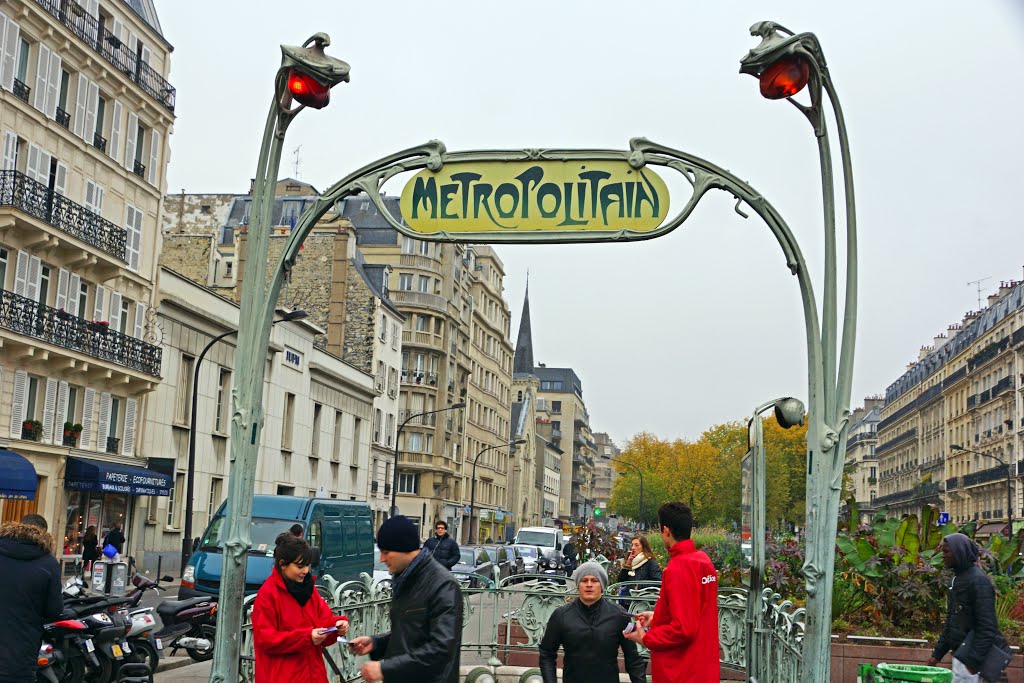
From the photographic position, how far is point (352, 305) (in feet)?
205

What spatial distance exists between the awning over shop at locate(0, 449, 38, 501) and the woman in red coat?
78.0ft

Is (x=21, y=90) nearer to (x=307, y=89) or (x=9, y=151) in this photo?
(x=9, y=151)

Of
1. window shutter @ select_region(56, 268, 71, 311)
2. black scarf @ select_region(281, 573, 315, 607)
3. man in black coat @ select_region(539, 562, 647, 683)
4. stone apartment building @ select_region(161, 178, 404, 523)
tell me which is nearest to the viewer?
black scarf @ select_region(281, 573, 315, 607)

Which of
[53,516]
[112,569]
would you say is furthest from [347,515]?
[53,516]

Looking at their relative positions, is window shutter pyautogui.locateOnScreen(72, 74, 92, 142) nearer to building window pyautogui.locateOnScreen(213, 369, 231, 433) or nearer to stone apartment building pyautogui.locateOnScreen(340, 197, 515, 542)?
building window pyautogui.locateOnScreen(213, 369, 231, 433)

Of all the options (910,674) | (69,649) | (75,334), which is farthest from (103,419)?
(910,674)

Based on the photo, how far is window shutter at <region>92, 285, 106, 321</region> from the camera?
34.8 m

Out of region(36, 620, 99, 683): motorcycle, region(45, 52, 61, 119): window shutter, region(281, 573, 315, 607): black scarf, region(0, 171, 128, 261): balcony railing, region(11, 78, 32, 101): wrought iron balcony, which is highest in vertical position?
region(45, 52, 61, 119): window shutter

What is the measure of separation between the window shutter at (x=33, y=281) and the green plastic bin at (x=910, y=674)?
27.8 m

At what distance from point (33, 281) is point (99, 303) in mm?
3246

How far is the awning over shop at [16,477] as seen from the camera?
28078mm

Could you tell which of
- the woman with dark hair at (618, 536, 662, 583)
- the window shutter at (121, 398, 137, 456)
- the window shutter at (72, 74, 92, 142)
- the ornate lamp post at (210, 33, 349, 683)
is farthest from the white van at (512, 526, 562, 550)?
the ornate lamp post at (210, 33, 349, 683)

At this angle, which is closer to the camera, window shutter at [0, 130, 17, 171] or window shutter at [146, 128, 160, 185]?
window shutter at [0, 130, 17, 171]

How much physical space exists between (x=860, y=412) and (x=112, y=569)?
586 feet
